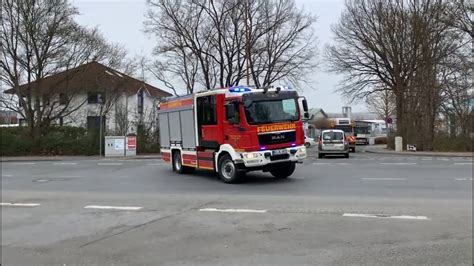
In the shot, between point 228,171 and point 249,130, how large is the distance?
1612 mm

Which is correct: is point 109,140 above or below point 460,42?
below

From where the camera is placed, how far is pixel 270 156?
50.6 feet

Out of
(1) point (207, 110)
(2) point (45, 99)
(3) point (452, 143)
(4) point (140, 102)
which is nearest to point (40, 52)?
(2) point (45, 99)

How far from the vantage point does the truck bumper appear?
15250 millimetres

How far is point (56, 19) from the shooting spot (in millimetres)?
35469

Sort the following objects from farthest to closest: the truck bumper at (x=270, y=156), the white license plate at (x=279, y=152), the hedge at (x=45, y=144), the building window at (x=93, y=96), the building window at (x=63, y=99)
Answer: the building window at (x=93, y=96), the building window at (x=63, y=99), the hedge at (x=45, y=144), the white license plate at (x=279, y=152), the truck bumper at (x=270, y=156)

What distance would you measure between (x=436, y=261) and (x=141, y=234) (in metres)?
4.29

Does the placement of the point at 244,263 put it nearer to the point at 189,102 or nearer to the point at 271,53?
the point at 189,102

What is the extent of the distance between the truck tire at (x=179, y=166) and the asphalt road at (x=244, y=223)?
3778mm

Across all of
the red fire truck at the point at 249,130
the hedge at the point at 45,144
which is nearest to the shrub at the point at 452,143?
the hedge at the point at 45,144

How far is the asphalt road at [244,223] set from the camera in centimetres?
661

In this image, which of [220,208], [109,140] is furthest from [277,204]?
[109,140]

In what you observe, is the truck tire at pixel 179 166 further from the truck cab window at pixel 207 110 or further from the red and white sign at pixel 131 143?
the red and white sign at pixel 131 143

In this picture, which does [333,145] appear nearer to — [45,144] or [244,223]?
[45,144]
